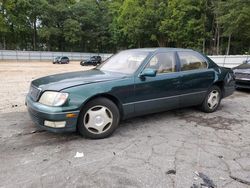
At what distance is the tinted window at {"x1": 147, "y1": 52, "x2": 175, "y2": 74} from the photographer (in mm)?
4297

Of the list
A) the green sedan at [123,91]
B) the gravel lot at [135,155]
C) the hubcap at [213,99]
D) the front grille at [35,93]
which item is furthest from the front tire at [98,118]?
the hubcap at [213,99]

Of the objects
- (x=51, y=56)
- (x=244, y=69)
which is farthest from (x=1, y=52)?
(x=244, y=69)

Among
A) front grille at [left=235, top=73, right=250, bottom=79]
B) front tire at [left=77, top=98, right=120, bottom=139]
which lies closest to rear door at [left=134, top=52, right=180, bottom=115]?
front tire at [left=77, top=98, right=120, bottom=139]

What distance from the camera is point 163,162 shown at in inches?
117

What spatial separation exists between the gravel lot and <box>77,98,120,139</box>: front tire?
0.48ft

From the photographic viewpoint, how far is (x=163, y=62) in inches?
175

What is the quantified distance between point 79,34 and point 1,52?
53.0 feet

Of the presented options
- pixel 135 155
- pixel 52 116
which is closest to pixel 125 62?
pixel 52 116

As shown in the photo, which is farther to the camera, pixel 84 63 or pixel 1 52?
pixel 1 52

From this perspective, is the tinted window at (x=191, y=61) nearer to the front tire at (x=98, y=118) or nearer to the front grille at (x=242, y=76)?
the front tire at (x=98, y=118)

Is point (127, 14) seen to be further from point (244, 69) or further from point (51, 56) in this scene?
point (244, 69)

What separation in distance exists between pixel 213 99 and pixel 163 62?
1759 millimetres

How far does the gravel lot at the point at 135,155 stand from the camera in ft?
8.46

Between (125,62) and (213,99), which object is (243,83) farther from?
(125,62)
